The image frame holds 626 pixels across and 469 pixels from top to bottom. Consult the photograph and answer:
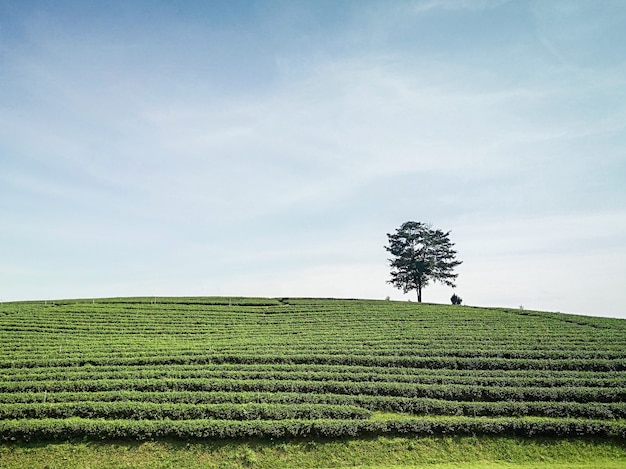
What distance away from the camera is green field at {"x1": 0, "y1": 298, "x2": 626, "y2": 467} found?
15547mm

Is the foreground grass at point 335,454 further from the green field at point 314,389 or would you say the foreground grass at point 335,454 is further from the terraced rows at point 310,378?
the terraced rows at point 310,378

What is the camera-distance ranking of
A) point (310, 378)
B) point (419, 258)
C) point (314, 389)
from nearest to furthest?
point (314, 389) < point (310, 378) < point (419, 258)

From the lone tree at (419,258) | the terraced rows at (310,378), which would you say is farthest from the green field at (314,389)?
the lone tree at (419,258)

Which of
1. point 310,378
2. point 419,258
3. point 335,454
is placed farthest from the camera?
point 419,258

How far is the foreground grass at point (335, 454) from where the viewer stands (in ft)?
47.7

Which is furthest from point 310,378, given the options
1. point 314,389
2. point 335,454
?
point 335,454

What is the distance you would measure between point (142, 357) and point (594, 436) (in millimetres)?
21283

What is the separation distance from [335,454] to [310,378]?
5199 mm

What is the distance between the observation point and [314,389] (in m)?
18.8

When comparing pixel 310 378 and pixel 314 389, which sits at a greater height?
pixel 310 378

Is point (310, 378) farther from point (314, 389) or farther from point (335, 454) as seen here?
point (335, 454)

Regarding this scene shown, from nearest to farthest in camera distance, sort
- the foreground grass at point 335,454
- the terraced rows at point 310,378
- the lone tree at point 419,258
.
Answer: the foreground grass at point 335,454 → the terraced rows at point 310,378 → the lone tree at point 419,258

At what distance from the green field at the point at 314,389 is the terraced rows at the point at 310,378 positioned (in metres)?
0.07

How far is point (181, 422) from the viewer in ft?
52.1
